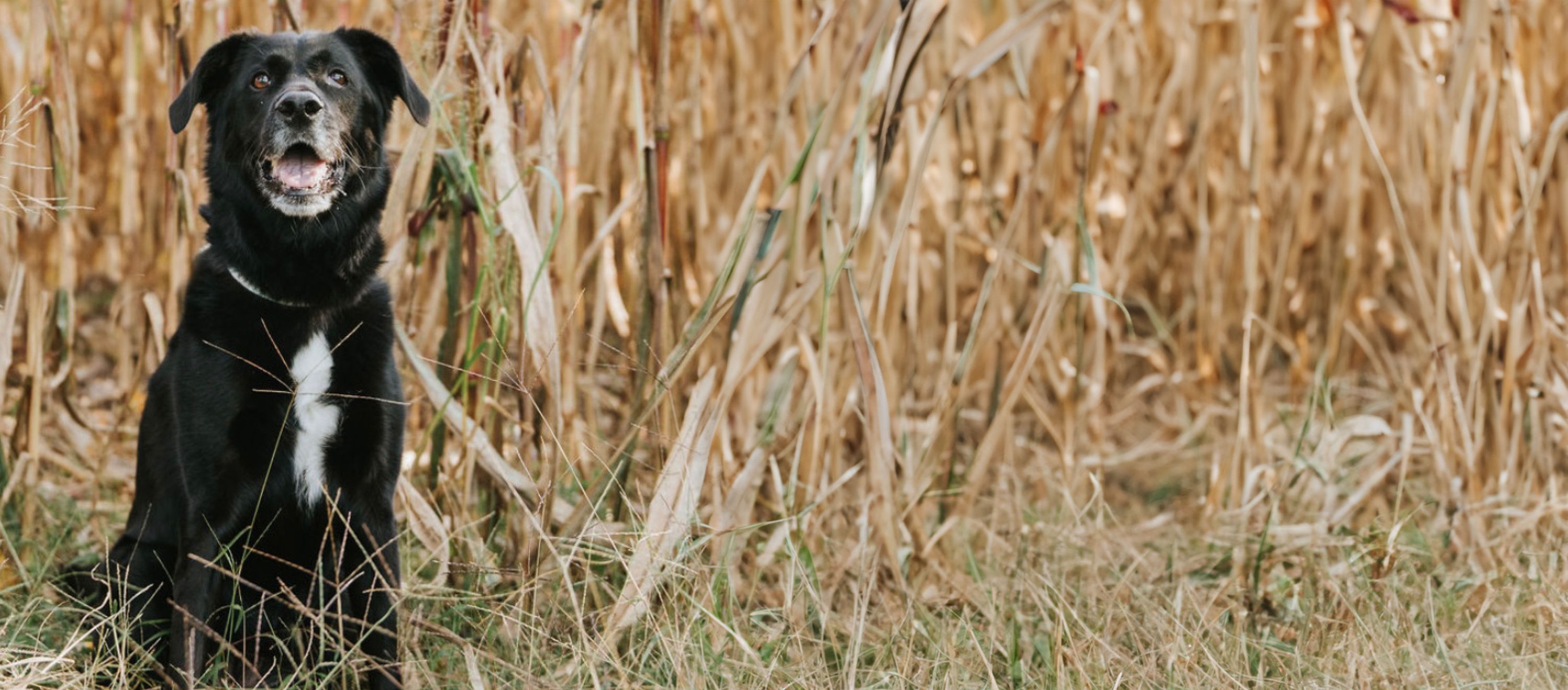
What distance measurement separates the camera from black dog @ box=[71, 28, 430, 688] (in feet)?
5.95

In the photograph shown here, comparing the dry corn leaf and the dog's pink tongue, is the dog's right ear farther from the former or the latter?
the dry corn leaf

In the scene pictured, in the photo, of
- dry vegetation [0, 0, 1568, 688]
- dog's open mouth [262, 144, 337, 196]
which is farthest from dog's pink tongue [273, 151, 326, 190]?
dry vegetation [0, 0, 1568, 688]

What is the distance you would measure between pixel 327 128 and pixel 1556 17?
9.77 feet

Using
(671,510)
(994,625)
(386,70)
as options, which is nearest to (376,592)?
(671,510)

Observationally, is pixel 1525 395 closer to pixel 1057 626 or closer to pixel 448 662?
pixel 1057 626

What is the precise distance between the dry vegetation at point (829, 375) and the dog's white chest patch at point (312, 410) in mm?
225

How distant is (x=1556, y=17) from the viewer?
3412 millimetres

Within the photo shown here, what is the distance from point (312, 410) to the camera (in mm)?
1846

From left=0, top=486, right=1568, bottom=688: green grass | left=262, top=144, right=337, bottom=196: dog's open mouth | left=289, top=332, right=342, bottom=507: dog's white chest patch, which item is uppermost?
left=262, top=144, right=337, bottom=196: dog's open mouth

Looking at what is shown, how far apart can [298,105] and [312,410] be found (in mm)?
396

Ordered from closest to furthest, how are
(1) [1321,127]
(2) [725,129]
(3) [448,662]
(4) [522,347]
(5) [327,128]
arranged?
(5) [327,128], (3) [448,662], (4) [522,347], (2) [725,129], (1) [1321,127]

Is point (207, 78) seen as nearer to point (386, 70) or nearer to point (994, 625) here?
point (386, 70)

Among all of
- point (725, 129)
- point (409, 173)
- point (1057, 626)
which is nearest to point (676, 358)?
point (409, 173)

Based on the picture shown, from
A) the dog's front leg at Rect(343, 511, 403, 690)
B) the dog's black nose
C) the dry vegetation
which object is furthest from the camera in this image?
the dry vegetation
